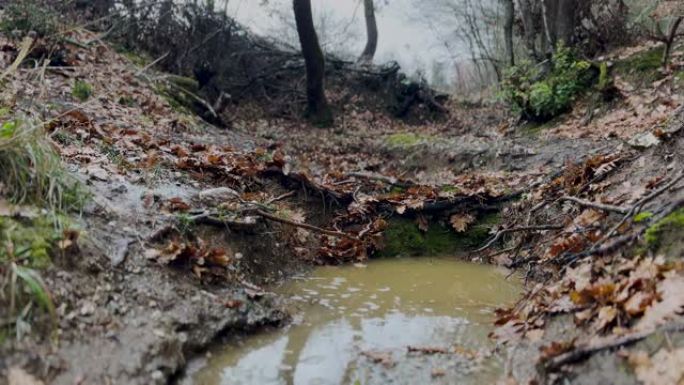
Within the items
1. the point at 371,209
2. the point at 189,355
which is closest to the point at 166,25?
the point at 371,209

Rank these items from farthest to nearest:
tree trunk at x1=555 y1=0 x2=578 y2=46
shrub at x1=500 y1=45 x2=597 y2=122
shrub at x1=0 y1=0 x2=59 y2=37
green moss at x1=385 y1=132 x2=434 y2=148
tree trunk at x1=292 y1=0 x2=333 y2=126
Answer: tree trunk at x1=292 y1=0 x2=333 y2=126 < tree trunk at x1=555 y1=0 x2=578 y2=46 < green moss at x1=385 y1=132 x2=434 y2=148 < shrub at x1=500 y1=45 x2=597 y2=122 < shrub at x1=0 y1=0 x2=59 y2=37

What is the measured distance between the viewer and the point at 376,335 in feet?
11.7

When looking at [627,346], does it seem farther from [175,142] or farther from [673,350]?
[175,142]

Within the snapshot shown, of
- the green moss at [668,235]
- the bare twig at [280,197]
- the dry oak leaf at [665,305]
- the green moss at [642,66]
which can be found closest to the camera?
the dry oak leaf at [665,305]

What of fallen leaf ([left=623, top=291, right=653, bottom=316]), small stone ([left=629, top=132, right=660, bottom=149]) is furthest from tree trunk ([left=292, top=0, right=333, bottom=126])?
fallen leaf ([left=623, top=291, right=653, bottom=316])

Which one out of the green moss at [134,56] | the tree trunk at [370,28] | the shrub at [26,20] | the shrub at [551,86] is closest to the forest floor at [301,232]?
the shrub at [26,20]

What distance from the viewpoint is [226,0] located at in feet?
42.9

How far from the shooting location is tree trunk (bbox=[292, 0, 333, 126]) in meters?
12.4

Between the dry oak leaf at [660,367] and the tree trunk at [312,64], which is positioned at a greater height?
the tree trunk at [312,64]

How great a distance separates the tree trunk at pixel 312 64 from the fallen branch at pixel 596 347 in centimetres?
1105

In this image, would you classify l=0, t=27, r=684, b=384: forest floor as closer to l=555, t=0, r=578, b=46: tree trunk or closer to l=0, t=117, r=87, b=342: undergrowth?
l=0, t=117, r=87, b=342: undergrowth

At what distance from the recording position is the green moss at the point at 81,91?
7.45 meters

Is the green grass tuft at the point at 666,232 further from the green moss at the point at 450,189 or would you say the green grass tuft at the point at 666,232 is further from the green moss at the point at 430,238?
the green moss at the point at 450,189

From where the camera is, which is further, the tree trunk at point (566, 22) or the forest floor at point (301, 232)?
the tree trunk at point (566, 22)
